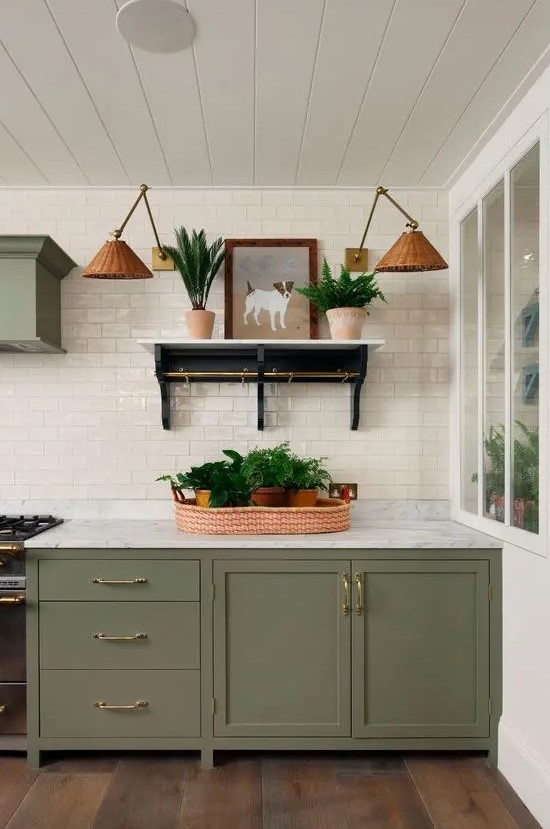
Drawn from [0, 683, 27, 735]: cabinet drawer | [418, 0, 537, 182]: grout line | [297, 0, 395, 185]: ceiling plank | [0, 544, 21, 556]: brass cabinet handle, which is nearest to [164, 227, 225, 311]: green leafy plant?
[297, 0, 395, 185]: ceiling plank

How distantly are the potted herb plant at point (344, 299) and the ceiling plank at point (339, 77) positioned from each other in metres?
0.50

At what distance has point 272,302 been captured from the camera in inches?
138

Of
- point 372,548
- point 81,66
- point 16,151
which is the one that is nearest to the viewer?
point 81,66

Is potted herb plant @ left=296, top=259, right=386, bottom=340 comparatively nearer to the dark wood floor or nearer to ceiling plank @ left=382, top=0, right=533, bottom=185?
ceiling plank @ left=382, top=0, right=533, bottom=185

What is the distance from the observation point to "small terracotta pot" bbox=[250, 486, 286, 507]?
308 centimetres

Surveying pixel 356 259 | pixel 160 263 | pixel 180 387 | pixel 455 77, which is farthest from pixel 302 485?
pixel 455 77

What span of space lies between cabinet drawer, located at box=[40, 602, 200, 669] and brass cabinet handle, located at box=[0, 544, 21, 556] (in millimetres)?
250

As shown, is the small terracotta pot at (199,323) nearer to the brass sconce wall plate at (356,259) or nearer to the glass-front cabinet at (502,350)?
the brass sconce wall plate at (356,259)

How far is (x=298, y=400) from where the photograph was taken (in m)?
3.54

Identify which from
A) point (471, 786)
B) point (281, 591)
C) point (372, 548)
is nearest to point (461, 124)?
point (372, 548)

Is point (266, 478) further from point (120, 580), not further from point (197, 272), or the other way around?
point (197, 272)

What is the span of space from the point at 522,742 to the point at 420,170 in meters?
2.47

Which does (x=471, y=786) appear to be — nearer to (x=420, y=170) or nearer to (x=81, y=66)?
(x=420, y=170)

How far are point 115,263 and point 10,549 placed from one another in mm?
1235
